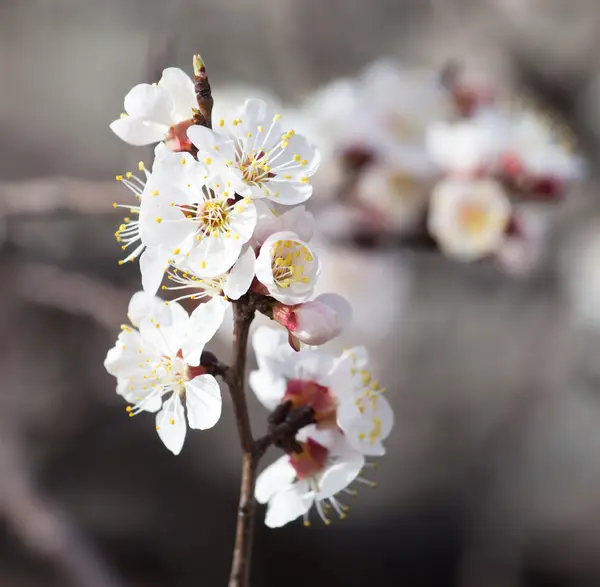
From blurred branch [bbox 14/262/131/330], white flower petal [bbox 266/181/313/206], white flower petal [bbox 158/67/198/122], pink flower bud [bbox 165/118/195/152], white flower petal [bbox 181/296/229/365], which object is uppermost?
blurred branch [bbox 14/262/131/330]

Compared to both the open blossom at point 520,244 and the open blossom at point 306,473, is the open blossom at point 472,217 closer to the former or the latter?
the open blossom at point 520,244

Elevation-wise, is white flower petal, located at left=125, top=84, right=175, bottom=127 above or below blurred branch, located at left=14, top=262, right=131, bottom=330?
below

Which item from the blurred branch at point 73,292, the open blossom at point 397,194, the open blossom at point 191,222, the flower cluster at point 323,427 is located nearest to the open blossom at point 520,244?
the open blossom at point 397,194

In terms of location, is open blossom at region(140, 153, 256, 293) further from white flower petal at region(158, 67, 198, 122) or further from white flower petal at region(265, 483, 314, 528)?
white flower petal at region(265, 483, 314, 528)

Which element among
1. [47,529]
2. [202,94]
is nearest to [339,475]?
[202,94]

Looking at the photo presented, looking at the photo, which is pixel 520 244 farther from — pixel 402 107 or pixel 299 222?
pixel 299 222

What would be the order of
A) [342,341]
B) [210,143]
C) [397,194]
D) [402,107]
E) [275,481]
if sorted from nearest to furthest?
[210,143], [275,481], [397,194], [402,107], [342,341]

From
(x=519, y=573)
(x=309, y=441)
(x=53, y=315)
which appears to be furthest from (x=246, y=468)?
(x=53, y=315)

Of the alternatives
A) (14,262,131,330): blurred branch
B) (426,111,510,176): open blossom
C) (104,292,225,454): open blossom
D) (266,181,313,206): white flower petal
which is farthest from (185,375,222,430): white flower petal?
(426,111,510,176): open blossom
